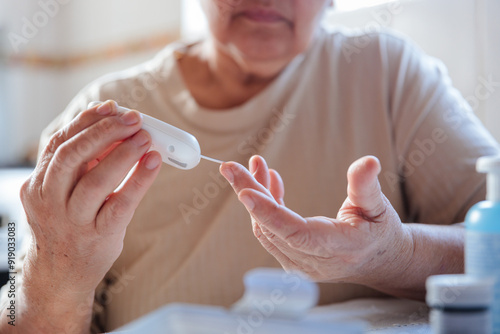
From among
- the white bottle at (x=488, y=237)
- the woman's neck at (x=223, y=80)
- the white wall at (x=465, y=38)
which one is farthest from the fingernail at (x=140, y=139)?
the white wall at (x=465, y=38)

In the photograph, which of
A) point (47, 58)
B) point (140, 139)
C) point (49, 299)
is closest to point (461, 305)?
point (140, 139)

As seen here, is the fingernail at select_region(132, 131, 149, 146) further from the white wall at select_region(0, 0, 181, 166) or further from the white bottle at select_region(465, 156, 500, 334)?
the white wall at select_region(0, 0, 181, 166)

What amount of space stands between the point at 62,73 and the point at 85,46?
0.34 m

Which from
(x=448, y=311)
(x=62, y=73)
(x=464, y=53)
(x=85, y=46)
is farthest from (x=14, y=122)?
(x=448, y=311)

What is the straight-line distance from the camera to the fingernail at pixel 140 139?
1.95 feet

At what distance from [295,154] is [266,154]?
6 centimetres

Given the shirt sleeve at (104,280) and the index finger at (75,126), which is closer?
the index finger at (75,126)

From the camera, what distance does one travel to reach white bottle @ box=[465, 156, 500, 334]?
45cm

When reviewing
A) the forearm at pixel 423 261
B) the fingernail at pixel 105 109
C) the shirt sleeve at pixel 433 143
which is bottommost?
the forearm at pixel 423 261

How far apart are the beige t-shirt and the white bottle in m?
0.42

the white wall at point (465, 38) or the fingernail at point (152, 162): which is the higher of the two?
the white wall at point (465, 38)

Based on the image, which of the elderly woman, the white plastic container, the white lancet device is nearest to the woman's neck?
the elderly woman

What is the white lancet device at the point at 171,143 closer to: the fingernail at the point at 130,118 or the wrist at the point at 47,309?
the fingernail at the point at 130,118

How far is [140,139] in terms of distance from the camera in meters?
0.60
